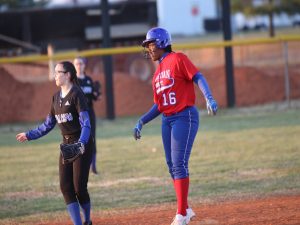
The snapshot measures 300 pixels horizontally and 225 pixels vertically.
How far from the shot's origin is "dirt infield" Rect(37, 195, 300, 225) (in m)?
7.95

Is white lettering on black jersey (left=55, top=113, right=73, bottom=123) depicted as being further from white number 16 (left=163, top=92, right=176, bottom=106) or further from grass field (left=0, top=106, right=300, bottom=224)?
grass field (left=0, top=106, right=300, bottom=224)

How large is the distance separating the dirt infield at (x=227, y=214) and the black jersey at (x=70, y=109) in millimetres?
1630

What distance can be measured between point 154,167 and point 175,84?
220 inches

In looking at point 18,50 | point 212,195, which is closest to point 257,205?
point 212,195

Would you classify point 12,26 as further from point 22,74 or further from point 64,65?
point 64,65

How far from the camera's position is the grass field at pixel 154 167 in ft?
33.2

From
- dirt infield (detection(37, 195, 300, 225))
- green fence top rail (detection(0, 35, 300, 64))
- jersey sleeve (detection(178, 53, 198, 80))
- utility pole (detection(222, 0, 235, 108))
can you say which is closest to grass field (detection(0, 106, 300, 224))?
dirt infield (detection(37, 195, 300, 225))

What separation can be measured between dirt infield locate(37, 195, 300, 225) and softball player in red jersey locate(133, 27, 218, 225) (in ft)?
2.71

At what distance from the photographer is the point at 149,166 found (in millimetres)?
12945

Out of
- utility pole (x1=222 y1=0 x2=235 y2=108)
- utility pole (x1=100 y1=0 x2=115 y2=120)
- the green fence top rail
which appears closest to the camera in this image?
the green fence top rail

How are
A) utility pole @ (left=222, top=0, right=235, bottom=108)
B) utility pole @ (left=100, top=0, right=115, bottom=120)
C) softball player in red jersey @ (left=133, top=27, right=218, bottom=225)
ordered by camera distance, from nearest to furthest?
softball player in red jersey @ (left=133, top=27, right=218, bottom=225) < utility pole @ (left=100, top=0, right=115, bottom=120) < utility pole @ (left=222, top=0, right=235, bottom=108)

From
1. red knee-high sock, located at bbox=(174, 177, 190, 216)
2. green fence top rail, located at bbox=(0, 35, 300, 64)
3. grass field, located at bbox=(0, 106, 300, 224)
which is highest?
green fence top rail, located at bbox=(0, 35, 300, 64)

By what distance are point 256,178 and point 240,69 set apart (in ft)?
38.5

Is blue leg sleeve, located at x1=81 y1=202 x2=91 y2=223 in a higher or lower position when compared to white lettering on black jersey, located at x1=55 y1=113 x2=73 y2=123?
lower
